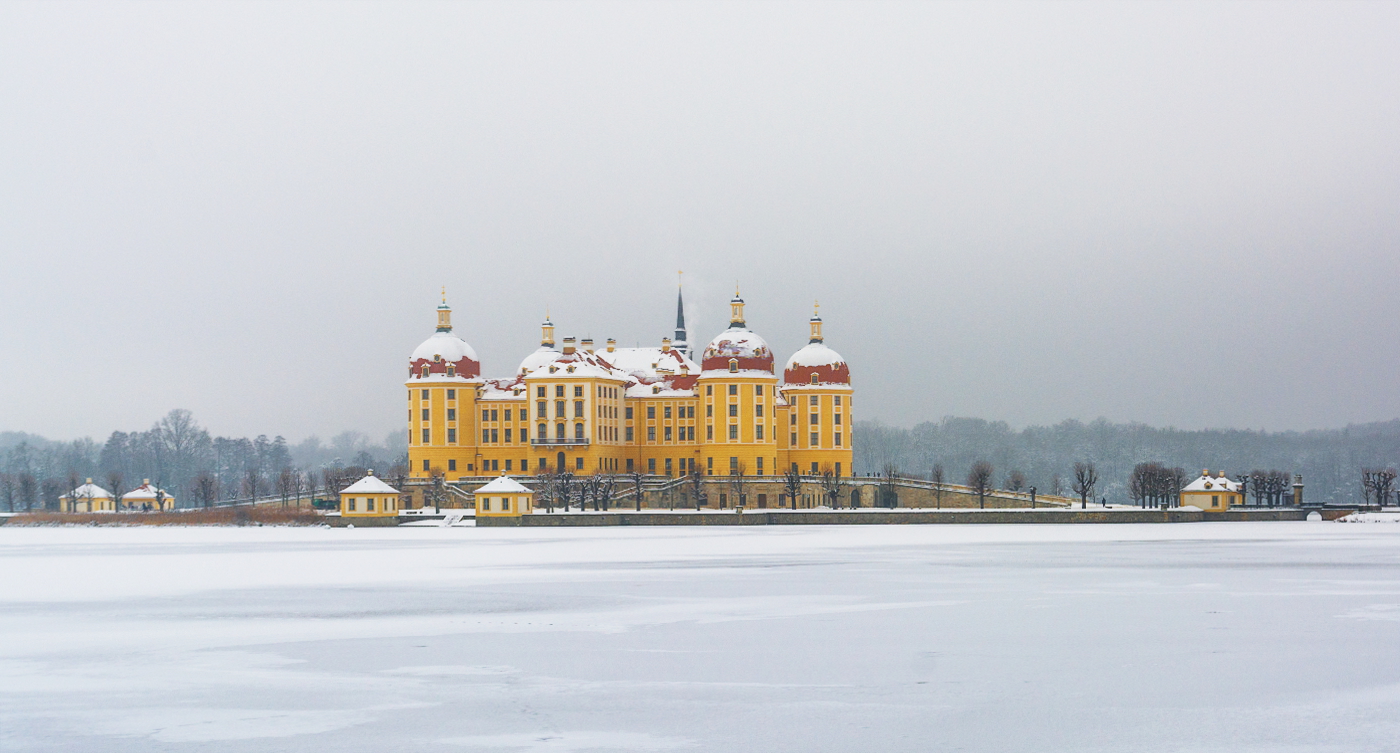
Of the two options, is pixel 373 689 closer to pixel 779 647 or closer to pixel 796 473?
pixel 779 647

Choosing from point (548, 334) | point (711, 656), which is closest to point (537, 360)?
point (548, 334)

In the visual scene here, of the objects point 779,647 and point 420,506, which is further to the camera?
point 420,506

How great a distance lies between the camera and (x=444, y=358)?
322 ft

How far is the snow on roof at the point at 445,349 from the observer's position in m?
98.4

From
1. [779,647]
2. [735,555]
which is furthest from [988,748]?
[735,555]

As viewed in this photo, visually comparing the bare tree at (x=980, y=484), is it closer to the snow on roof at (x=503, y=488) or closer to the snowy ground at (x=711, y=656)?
the snow on roof at (x=503, y=488)

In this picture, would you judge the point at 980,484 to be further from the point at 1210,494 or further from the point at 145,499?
the point at 145,499

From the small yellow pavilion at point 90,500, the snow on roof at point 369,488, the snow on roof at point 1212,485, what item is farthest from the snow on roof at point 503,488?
the small yellow pavilion at point 90,500

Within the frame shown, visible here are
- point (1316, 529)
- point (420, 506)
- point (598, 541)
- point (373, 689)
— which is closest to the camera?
point (373, 689)

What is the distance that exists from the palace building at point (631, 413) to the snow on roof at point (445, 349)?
9 cm

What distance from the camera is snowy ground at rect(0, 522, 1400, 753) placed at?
1656 cm

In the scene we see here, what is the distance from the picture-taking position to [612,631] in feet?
81.1

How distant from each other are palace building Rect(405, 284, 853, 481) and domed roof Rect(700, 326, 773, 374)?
86 millimetres

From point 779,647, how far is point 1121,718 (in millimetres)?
6515
